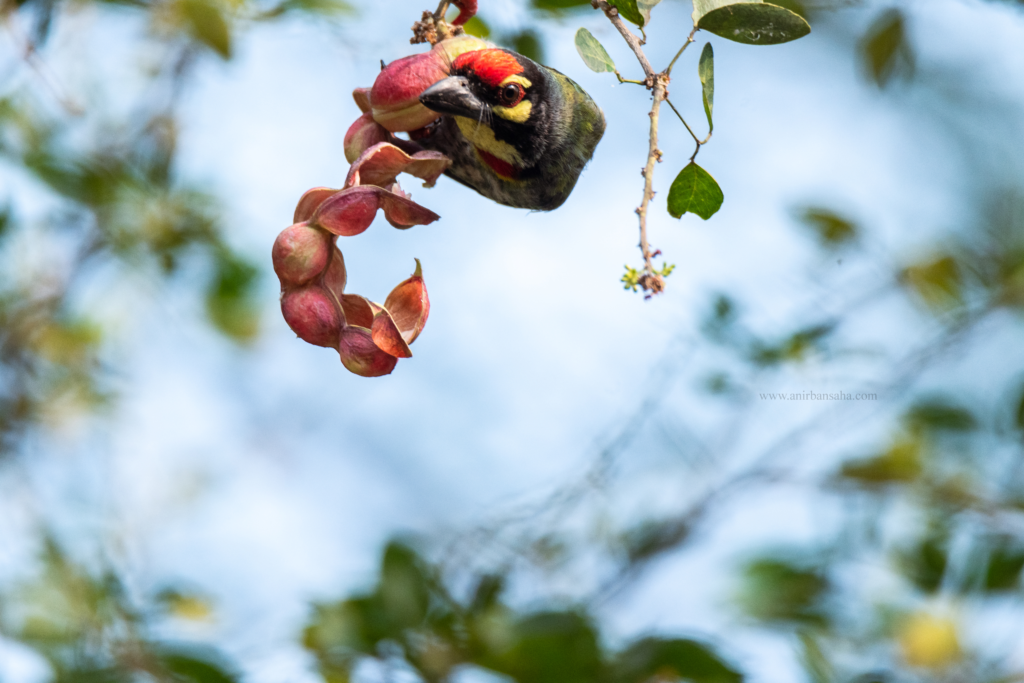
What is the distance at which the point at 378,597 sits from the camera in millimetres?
1645

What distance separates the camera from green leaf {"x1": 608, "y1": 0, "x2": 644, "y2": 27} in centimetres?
110

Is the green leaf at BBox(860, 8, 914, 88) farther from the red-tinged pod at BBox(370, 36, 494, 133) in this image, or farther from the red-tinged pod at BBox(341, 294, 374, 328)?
the red-tinged pod at BBox(341, 294, 374, 328)

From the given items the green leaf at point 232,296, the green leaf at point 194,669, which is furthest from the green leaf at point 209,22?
the green leaf at point 194,669

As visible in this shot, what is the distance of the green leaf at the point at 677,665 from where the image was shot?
1415mm

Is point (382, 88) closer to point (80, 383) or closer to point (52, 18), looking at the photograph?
point (52, 18)

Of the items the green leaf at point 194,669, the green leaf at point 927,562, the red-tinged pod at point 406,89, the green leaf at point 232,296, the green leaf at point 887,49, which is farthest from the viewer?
the green leaf at point 232,296

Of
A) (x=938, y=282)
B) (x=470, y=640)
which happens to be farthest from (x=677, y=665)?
(x=938, y=282)

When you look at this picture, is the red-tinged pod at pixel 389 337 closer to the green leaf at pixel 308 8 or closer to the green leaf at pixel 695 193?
the green leaf at pixel 695 193

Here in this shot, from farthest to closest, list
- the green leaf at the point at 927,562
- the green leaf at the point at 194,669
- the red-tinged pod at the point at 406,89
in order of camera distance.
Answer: the green leaf at the point at 927,562 → the green leaf at the point at 194,669 → the red-tinged pod at the point at 406,89

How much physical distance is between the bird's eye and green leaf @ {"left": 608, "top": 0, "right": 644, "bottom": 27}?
25 cm

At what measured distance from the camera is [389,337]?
3.60ft

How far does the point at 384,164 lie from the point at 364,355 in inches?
11.3

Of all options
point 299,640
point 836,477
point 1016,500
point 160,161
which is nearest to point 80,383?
point 160,161

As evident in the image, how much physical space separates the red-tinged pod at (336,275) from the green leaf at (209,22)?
3.34ft
